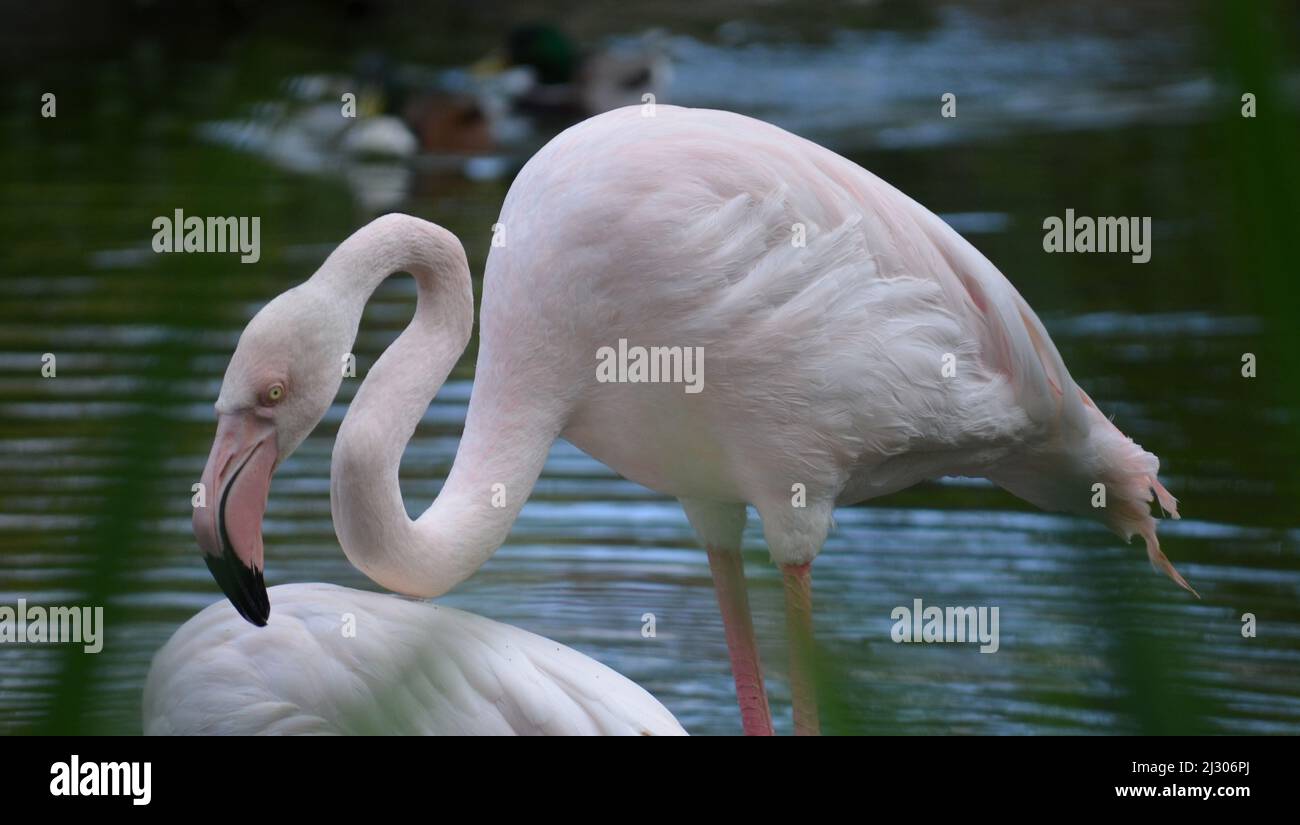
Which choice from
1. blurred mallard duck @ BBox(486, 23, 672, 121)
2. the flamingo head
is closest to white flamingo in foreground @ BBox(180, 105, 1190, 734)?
the flamingo head

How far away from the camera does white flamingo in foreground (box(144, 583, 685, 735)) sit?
2408 mm

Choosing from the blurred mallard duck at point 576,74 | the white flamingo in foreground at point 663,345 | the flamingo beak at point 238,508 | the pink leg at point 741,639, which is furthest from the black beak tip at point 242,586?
the blurred mallard duck at point 576,74

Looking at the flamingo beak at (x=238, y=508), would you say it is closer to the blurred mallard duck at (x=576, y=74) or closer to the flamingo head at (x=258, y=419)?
the flamingo head at (x=258, y=419)

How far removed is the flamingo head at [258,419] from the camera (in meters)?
2.47

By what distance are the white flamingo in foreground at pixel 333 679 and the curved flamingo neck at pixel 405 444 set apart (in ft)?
0.40

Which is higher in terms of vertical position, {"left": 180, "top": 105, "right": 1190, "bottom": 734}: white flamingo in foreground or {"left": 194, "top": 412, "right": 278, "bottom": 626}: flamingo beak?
{"left": 180, "top": 105, "right": 1190, "bottom": 734}: white flamingo in foreground

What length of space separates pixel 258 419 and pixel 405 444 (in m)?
0.28

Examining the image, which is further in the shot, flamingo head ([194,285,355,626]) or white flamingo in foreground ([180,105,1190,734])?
white flamingo in foreground ([180,105,1190,734])

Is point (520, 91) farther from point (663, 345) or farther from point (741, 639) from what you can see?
point (663, 345)

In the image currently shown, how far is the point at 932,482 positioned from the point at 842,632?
415 cm

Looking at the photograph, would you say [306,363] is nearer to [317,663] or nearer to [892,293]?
[317,663]

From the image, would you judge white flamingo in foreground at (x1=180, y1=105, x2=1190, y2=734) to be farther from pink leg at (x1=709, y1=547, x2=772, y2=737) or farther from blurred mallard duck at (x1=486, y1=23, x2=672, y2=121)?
blurred mallard duck at (x1=486, y1=23, x2=672, y2=121)

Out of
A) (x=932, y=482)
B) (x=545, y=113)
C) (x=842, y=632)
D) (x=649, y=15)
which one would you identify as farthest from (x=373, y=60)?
(x=842, y=632)

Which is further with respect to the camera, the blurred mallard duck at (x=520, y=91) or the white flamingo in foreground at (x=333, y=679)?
the blurred mallard duck at (x=520, y=91)
